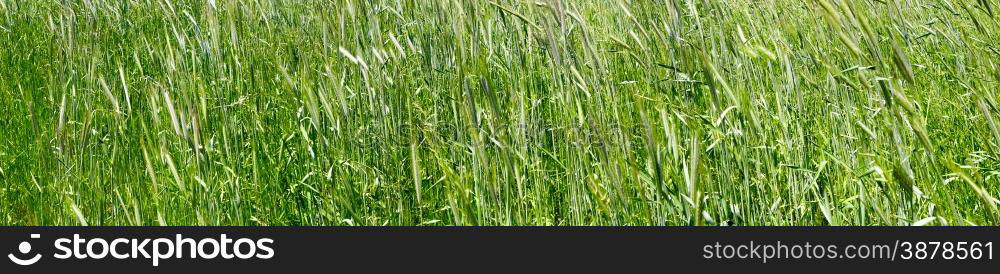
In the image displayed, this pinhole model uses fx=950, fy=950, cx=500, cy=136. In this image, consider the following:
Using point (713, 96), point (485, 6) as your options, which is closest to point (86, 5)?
point (485, 6)

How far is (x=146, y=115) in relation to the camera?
6.44ft

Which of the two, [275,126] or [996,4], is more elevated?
[996,4]

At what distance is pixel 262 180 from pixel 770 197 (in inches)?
35.9

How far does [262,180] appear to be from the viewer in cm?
176

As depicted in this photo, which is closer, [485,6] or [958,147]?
[958,147]

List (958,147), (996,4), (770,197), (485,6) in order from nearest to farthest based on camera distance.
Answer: (770,197), (958,147), (485,6), (996,4)

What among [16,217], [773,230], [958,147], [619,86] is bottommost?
[773,230]

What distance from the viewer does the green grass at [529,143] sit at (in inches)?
56.8

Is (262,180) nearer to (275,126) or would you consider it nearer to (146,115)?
(275,126)

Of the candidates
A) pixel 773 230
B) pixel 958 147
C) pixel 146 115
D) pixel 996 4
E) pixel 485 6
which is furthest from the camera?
pixel 996 4

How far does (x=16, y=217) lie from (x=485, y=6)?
3.56 feet

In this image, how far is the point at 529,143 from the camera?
1.67m

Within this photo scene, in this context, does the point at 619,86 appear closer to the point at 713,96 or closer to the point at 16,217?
the point at 713,96

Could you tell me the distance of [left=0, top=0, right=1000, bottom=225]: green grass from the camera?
1.44 meters
